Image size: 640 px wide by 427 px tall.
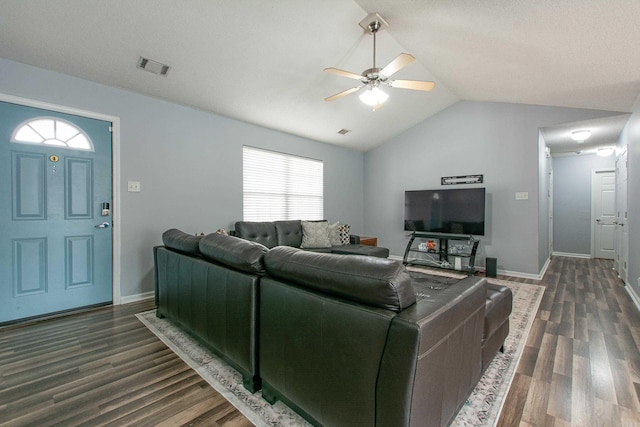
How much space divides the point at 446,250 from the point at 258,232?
11.3 feet

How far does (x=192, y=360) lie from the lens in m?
2.08

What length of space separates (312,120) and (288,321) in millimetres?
3922

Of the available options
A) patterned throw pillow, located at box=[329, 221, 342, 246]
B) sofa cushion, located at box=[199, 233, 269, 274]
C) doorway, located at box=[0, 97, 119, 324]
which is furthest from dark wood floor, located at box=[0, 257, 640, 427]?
patterned throw pillow, located at box=[329, 221, 342, 246]

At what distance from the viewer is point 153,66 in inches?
118

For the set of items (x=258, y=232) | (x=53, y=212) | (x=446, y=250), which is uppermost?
(x=53, y=212)

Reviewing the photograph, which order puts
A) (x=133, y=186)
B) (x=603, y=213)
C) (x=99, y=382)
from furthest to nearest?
(x=603, y=213), (x=133, y=186), (x=99, y=382)

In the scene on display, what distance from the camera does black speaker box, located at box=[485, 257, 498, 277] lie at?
15.3 ft

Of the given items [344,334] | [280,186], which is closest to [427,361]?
[344,334]

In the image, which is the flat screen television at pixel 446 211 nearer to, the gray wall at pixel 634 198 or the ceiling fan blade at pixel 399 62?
the gray wall at pixel 634 198

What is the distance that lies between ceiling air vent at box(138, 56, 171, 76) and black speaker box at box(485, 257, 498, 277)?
5.28m

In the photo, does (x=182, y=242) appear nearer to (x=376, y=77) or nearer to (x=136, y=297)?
(x=136, y=297)

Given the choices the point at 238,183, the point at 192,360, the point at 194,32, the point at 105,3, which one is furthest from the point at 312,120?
the point at 192,360

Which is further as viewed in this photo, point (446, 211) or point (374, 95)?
point (446, 211)

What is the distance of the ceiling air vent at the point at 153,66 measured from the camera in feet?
9.51
